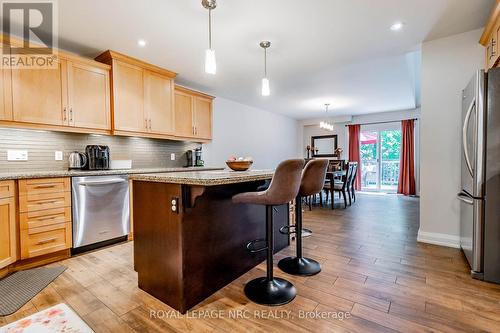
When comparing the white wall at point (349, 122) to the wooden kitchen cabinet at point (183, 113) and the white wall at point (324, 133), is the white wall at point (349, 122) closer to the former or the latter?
the white wall at point (324, 133)

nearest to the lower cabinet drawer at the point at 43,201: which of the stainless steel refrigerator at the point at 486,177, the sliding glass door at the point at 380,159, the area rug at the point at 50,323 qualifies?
the area rug at the point at 50,323

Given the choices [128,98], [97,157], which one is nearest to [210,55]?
[128,98]

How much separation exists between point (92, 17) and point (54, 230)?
212 cm

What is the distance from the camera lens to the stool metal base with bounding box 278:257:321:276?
6.83ft

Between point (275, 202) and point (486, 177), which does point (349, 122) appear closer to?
point (486, 177)

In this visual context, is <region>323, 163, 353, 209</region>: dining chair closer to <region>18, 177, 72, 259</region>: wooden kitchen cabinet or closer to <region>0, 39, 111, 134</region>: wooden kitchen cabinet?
<region>0, 39, 111, 134</region>: wooden kitchen cabinet

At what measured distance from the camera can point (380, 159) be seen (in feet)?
23.8

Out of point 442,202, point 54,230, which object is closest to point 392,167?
point 442,202

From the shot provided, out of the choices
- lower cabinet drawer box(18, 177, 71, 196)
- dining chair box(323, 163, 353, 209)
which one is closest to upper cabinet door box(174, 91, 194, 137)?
lower cabinet drawer box(18, 177, 71, 196)

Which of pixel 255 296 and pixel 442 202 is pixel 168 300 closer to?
pixel 255 296

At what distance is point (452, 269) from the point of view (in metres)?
2.11

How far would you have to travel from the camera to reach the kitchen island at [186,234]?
1.53 meters

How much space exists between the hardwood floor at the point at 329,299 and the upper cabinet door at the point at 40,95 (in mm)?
1529

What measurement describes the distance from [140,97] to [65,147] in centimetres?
110
